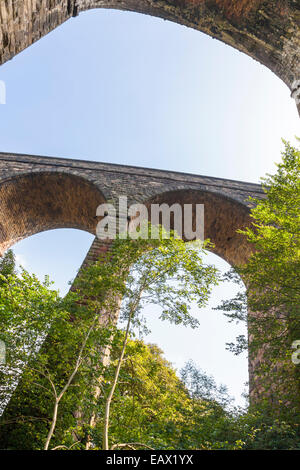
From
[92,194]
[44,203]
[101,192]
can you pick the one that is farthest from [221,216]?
[44,203]

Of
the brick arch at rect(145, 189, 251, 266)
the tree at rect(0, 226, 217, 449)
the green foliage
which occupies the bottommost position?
the tree at rect(0, 226, 217, 449)

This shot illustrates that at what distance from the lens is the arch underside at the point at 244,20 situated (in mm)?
4609

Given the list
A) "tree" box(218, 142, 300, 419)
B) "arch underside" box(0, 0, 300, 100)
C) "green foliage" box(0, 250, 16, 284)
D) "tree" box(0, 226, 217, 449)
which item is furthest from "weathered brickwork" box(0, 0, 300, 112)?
"green foliage" box(0, 250, 16, 284)

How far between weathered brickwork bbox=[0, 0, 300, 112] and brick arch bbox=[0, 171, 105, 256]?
5590 millimetres

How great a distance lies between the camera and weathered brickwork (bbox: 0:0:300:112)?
4586 millimetres

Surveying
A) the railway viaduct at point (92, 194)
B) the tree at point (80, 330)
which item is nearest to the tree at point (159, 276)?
the tree at point (80, 330)

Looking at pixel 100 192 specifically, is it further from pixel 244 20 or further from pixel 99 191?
pixel 244 20

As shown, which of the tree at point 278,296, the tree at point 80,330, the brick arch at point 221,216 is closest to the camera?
the tree at point 80,330

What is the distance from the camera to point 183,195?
405 inches

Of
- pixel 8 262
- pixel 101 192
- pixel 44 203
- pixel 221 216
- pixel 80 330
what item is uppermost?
pixel 44 203

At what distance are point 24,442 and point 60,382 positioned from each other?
0.91 metres

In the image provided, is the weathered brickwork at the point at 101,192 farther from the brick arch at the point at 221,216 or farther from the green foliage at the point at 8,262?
the green foliage at the point at 8,262

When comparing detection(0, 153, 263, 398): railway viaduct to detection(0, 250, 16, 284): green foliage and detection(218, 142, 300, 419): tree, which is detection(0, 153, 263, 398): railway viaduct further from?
detection(218, 142, 300, 419): tree

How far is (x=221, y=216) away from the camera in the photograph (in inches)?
409
